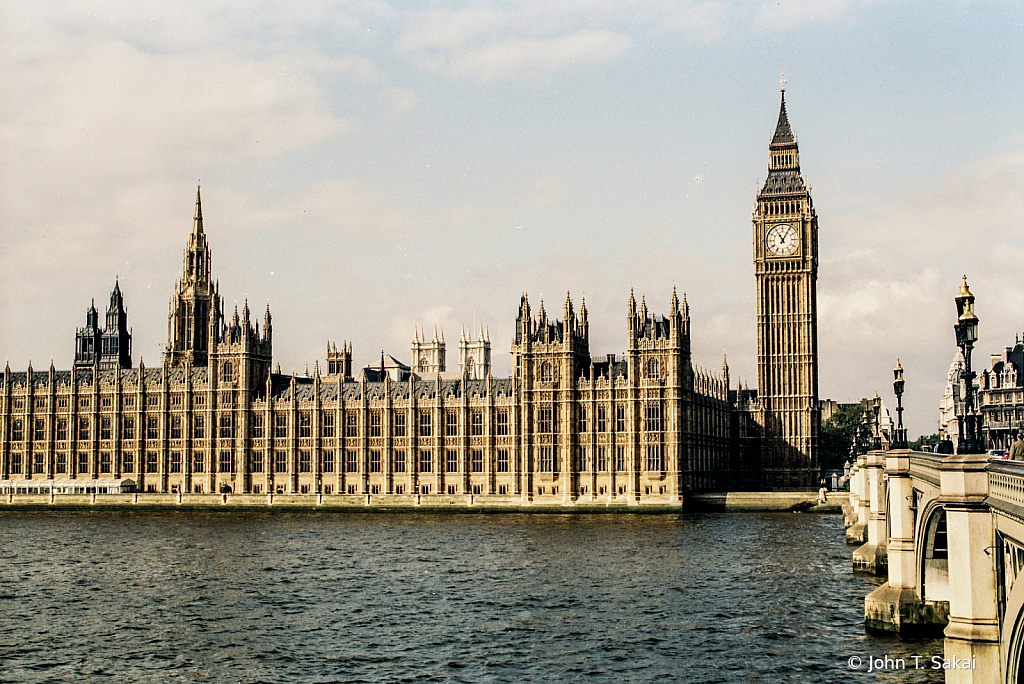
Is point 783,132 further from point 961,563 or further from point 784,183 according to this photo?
point 961,563

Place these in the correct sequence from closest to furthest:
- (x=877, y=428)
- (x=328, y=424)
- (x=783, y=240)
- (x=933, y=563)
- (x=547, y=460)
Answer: (x=933, y=563), (x=877, y=428), (x=547, y=460), (x=328, y=424), (x=783, y=240)

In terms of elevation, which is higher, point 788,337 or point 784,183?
point 784,183

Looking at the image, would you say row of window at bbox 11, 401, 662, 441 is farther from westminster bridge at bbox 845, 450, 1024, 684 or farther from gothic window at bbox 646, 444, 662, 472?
westminster bridge at bbox 845, 450, 1024, 684

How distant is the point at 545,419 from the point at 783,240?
4049cm

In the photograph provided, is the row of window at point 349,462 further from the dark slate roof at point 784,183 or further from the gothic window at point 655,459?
the dark slate roof at point 784,183

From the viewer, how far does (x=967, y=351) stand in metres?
31.0

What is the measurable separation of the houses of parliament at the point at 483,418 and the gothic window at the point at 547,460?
0.39ft

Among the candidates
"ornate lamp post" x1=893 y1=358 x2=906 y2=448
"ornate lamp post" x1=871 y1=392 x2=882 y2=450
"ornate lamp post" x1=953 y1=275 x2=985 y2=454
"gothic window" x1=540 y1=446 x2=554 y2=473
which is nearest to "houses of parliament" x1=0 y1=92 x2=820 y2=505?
"gothic window" x1=540 y1=446 x2=554 y2=473

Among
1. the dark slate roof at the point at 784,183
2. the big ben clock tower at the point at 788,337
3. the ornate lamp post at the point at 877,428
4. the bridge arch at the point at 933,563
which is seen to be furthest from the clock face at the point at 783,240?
the bridge arch at the point at 933,563

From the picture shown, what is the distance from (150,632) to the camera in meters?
52.1

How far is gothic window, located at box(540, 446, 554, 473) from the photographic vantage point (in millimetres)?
122750

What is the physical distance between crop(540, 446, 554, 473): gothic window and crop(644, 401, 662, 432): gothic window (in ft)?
33.6

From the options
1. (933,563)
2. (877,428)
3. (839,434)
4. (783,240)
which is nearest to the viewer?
(933,563)

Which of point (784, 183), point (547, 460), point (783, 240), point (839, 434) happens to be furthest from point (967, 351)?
point (839, 434)
